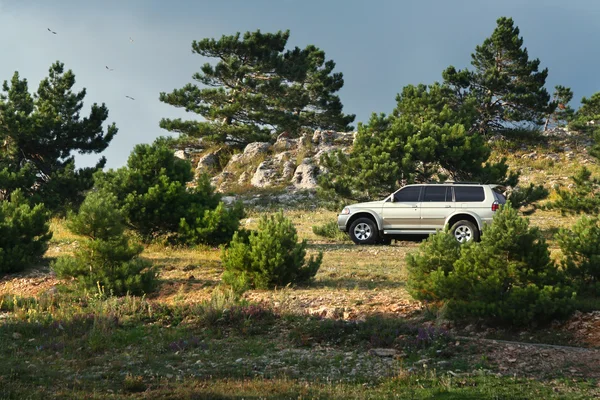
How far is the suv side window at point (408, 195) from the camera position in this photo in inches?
727

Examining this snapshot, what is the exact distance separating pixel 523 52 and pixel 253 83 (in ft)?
56.8

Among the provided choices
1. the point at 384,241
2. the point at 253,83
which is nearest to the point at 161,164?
the point at 384,241

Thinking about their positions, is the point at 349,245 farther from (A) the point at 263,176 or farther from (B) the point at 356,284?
(A) the point at 263,176

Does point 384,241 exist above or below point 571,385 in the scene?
above

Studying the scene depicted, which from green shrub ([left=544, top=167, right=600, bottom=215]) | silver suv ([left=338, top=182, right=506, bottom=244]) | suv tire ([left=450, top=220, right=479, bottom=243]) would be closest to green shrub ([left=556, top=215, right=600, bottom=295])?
silver suv ([left=338, top=182, right=506, bottom=244])

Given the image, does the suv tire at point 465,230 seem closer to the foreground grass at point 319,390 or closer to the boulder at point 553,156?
the foreground grass at point 319,390

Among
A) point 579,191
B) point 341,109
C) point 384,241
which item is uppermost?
point 341,109

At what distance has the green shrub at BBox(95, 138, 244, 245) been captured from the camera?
1723cm

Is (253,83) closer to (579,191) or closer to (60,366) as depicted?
(579,191)

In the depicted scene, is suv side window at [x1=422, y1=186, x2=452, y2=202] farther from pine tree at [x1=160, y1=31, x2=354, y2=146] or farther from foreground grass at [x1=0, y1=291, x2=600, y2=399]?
pine tree at [x1=160, y1=31, x2=354, y2=146]

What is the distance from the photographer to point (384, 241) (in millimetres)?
19406

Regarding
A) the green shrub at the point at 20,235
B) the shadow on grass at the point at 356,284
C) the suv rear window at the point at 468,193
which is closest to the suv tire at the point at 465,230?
the suv rear window at the point at 468,193

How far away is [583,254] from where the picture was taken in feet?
35.9

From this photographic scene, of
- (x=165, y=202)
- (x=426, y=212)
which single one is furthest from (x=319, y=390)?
(x=426, y=212)
